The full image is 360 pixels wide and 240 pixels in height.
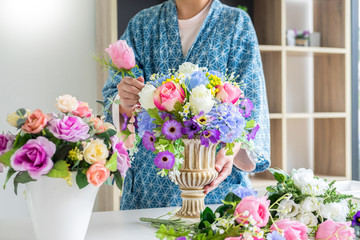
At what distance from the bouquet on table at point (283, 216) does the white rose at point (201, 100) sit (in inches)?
8.8

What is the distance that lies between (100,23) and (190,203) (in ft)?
6.10

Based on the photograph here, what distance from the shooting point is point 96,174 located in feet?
3.30

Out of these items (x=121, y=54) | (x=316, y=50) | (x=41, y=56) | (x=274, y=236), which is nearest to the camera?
(x=274, y=236)

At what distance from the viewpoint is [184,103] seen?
3.95ft

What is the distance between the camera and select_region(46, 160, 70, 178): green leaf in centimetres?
98

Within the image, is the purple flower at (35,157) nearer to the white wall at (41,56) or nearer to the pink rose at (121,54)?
the pink rose at (121,54)

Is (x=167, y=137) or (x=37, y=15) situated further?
(x=37, y=15)

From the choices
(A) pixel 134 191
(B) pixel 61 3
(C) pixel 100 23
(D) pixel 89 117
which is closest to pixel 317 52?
(C) pixel 100 23

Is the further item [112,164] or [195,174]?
[195,174]

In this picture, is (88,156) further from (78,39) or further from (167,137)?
(78,39)

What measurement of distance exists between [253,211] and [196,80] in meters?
0.44

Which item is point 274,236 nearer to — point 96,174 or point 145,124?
point 96,174

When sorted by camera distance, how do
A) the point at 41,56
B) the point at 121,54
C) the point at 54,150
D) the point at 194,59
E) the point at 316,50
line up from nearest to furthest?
the point at 54,150
the point at 121,54
the point at 194,59
the point at 41,56
the point at 316,50

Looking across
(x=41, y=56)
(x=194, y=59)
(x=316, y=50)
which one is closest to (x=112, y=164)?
(x=194, y=59)
